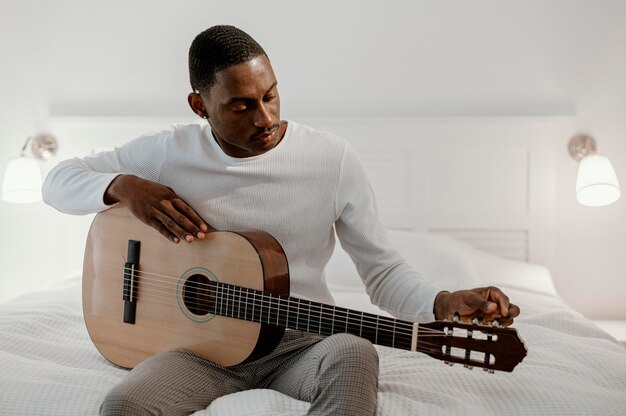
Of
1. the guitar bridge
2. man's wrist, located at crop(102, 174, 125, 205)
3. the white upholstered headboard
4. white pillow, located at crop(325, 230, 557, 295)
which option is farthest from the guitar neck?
the white upholstered headboard

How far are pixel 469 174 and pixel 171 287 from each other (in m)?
1.49

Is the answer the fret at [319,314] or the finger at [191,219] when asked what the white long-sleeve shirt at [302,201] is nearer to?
the finger at [191,219]

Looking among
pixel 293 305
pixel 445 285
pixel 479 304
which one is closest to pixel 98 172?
pixel 293 305

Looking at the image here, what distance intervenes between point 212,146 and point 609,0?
1.72 metres

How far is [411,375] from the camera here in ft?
4.88

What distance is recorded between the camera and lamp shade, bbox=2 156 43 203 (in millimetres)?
2686

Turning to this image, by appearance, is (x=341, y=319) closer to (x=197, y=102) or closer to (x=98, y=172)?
(x=197, y=102)

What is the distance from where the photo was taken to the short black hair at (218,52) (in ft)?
4.77

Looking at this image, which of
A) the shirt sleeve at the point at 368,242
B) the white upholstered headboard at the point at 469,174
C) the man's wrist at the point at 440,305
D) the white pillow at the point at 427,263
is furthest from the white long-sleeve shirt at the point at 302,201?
the white upholstered headboard at the point at 469,174

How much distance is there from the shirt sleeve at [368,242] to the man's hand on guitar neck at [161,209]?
296mm

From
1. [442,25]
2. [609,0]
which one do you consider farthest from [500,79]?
[609,0]

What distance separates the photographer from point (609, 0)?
2609 millimetres

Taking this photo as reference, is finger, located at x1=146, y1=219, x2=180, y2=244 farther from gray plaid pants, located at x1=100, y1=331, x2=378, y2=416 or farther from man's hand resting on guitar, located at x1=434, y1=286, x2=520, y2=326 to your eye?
man's hand resting on guitar, located at x1=434, y1=286, x2=520, y2=326

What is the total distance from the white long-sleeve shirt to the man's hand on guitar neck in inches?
1.8
